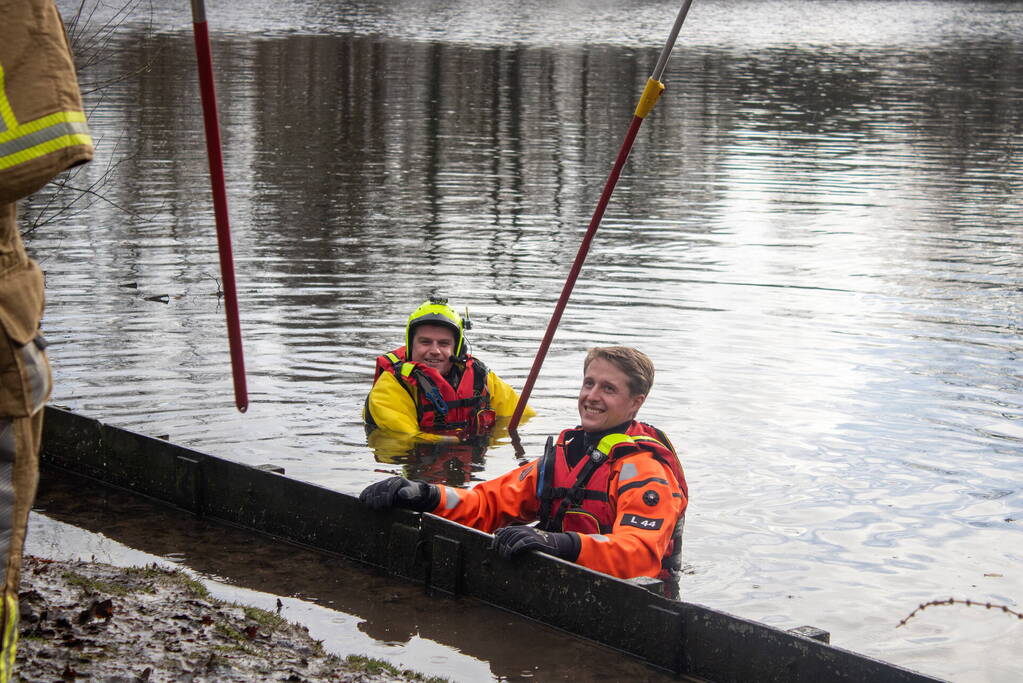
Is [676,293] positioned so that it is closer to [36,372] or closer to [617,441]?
[617,441]

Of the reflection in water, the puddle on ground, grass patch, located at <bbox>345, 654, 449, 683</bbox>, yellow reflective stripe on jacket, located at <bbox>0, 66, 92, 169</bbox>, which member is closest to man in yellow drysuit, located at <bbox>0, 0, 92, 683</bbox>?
yellow reflective stripe on jacket, located at <bbox>0, 66, 92, 169</bbox>

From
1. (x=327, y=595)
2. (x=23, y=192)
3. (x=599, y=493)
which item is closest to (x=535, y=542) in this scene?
(x=599, y=493)

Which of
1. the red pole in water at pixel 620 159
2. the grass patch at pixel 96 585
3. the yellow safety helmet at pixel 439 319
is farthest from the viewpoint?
the yellow safety helmet at pixel 439 319

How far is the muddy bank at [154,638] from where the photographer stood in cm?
446

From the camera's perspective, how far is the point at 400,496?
5875mm

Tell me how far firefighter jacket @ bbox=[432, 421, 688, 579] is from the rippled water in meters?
0.81

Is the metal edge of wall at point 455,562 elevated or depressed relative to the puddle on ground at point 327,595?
elevated

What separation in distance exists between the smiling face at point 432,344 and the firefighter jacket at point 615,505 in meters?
2.37

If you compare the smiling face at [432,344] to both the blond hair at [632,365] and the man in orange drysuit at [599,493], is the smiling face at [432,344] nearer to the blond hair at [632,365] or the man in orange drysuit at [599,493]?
the man in orange drysuit at [599,493]

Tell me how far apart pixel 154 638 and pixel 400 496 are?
140cm

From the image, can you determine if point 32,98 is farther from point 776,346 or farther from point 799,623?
point 776,346

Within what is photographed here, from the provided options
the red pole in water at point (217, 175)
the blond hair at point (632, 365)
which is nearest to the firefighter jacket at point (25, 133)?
the red pole in water at point (217, 175)

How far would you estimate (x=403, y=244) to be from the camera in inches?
574

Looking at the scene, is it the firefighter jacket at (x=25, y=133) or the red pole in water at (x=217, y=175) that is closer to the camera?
the firefighter jacket at (x=25, y=133)
